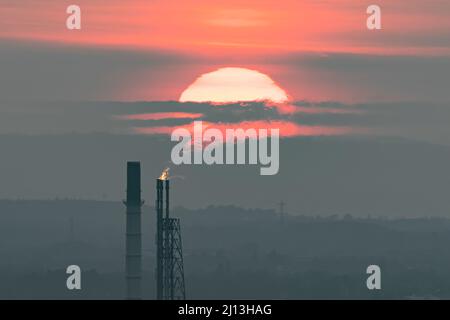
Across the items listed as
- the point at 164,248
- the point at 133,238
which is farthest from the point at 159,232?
the point at 133,238

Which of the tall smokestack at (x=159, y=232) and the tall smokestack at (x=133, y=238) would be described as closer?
the tall smokestack at (x=133, y=238)

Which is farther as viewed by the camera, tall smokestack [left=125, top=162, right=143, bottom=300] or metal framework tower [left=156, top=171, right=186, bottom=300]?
metal framework tower [left=156, top=171, right=186, bottom=300]

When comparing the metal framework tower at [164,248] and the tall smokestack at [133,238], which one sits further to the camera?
the metal framework tower at [164,248]

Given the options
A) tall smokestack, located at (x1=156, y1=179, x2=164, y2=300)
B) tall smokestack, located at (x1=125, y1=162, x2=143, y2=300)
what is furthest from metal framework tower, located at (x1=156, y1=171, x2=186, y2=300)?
tall smokestack, located at (x1=125, y1=162, x2=143, y2=300)

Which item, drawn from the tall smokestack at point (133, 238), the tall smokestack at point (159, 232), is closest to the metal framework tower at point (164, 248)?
the tall smokestack at point (159, 232)

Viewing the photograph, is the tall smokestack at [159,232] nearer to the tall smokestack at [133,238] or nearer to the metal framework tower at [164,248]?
the metal framework tower at [164,248]

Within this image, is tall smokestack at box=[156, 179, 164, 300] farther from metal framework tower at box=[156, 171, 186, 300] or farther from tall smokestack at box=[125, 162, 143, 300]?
tall smokestack at box=[125, 162, 143, 300]
